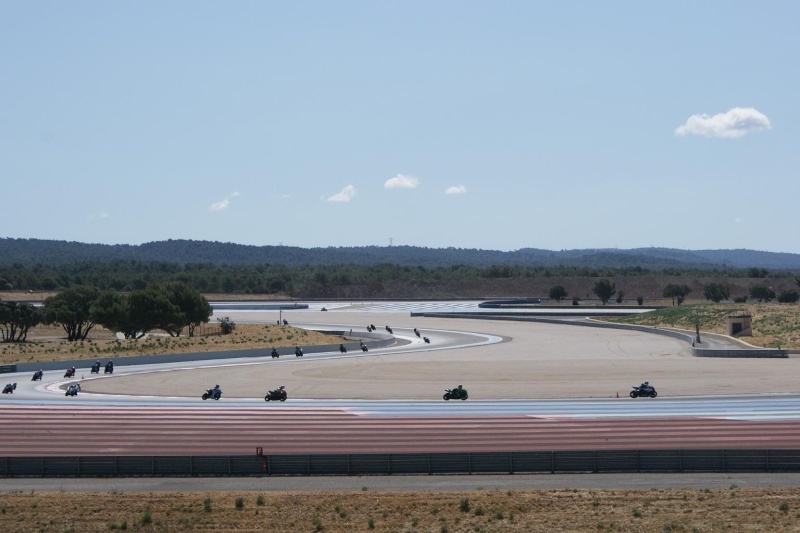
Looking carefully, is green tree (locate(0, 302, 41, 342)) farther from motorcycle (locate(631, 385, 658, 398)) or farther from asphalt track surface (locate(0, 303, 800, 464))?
motorcycle (locate(631, 385, 658, 398))

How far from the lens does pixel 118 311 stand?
74438mm

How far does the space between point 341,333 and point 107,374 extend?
106 ft

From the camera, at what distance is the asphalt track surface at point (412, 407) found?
32719mm

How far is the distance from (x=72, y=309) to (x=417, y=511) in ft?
204

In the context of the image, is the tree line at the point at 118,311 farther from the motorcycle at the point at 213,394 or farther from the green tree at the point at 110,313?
the motorcycle at the point at 213,394

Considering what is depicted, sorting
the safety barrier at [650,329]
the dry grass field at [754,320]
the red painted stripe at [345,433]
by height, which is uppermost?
the dry grass field at [754,320]

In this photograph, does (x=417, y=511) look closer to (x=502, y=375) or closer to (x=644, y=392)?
(x=644, y=392)

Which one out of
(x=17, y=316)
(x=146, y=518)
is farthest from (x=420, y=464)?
(x=17, y=316)

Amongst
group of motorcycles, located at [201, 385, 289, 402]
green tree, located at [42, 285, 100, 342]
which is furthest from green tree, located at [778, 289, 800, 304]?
group of motorcycles, located at [201, 385, 289, 402]

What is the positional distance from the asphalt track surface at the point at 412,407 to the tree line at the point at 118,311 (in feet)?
57.3

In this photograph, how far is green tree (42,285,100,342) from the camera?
78.1 m

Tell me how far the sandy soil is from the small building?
156 inches

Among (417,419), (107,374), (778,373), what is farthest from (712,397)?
(107,374)

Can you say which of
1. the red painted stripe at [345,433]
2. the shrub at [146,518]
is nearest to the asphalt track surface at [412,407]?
the red painted stripe at [345,433]
